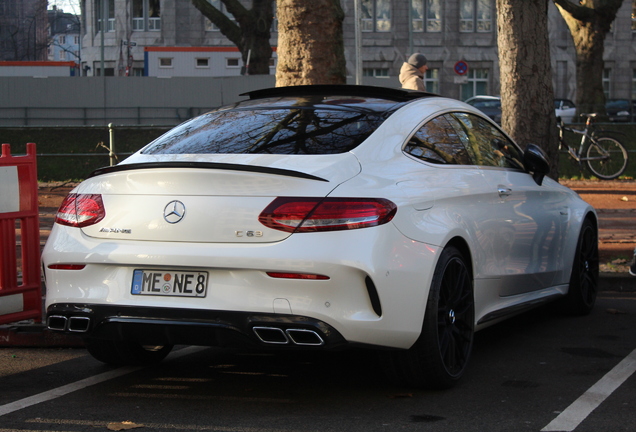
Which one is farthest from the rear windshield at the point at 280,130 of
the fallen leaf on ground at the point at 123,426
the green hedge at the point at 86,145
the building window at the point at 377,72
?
the building window at the point at 377,72

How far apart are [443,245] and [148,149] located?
1.67 metres

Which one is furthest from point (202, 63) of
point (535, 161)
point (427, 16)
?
point (535, 161)

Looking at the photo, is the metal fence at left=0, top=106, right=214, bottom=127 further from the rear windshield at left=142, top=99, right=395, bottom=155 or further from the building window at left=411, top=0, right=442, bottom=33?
the rear windshield at left=142, top=99, right=395, bottom=155

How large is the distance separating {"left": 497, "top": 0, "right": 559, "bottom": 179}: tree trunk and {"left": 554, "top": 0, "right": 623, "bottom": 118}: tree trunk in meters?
21.7

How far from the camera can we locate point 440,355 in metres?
4.76

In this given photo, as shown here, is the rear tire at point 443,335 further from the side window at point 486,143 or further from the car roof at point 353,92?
the car roof at point 353,92

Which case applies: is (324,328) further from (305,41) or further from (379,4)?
(379,4)

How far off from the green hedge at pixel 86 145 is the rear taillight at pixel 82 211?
1273 cm

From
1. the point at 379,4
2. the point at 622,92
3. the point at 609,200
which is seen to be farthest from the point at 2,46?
the point at 609,200

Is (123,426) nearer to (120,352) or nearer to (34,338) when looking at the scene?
(120,352)

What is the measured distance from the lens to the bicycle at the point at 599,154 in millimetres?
17609

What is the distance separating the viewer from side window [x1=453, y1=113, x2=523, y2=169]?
5.78 meters

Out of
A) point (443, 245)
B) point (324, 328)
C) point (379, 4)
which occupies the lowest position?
point (324, 328)

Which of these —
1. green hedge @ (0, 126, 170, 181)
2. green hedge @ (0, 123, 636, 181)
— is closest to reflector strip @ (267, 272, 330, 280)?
green hedge @ (0, 123, 636, 181)
